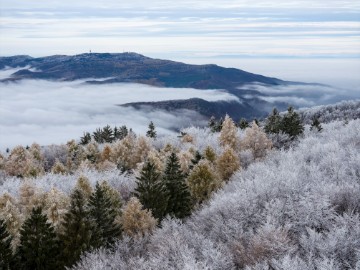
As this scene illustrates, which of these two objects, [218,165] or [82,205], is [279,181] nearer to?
[82,205]

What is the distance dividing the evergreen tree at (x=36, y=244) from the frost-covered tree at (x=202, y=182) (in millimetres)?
19285

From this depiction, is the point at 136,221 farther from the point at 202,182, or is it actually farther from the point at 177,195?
the point at 202,182

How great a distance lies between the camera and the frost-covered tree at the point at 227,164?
5694 centimetres

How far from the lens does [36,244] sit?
31984mm

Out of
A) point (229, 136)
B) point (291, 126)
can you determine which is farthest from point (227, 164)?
point (291, 126)

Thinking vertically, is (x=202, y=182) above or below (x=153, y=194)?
above

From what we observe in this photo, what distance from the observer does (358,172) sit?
139 ft

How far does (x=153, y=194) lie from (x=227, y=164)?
1636 centimetres

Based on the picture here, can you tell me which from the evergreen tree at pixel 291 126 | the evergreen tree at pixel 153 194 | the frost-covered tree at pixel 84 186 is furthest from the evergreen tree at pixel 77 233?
the evergreen tree at pixel 291 126

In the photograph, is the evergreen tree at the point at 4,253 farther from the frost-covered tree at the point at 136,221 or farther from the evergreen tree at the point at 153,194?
the evergreen tree at the point at 153,194

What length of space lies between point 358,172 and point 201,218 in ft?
52.3

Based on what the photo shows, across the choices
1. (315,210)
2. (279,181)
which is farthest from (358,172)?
(315,210)

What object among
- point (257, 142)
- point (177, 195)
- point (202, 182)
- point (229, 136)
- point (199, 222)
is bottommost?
point (199, 222)

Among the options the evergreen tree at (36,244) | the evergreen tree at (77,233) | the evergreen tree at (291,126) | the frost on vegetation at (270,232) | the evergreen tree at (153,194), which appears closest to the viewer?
the frost on vegetation at (270,232)
